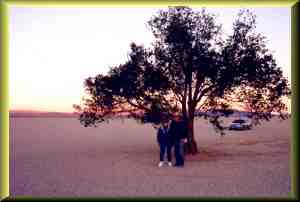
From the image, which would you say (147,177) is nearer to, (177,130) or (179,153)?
(179,153)

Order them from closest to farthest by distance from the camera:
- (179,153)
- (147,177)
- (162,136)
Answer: (147,177), (162,136), (179,153)

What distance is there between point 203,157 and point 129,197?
10.5 metres

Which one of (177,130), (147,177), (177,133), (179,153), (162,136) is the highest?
(177,130)

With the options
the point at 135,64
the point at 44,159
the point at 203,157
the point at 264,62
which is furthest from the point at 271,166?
the point at 44,159

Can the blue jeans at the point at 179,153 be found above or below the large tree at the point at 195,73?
below

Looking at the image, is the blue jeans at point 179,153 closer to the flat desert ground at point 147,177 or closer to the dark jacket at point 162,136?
the flat desert ground at point 147,177

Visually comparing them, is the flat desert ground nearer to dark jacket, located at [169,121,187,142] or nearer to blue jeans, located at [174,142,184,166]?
blue jeans, located at [174,142,184,166]

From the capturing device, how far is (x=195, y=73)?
21.5 m

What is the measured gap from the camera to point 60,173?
1667 centimetres

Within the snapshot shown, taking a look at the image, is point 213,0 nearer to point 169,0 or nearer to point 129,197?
point 169,0

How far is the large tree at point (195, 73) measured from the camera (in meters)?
20.8

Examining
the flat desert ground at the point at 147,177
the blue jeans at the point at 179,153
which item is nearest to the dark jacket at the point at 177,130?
the blue jeans at the point at 179,153

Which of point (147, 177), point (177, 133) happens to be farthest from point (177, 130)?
point (147, 177)

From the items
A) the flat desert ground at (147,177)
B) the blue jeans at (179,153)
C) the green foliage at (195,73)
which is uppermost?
the green foliage at (195,73)
